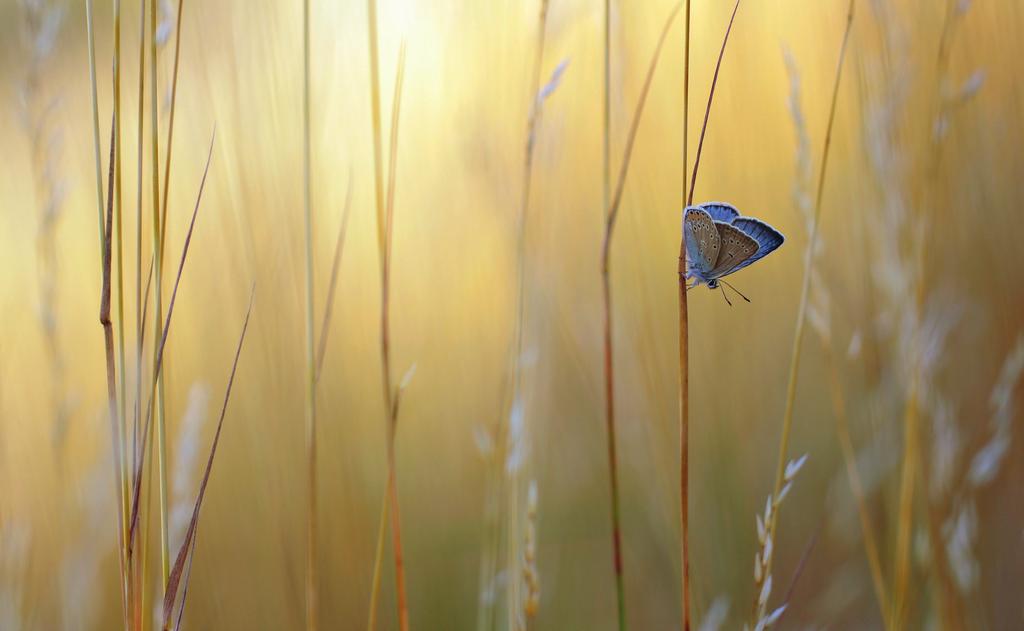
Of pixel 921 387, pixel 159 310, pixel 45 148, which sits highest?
pixel 45 148

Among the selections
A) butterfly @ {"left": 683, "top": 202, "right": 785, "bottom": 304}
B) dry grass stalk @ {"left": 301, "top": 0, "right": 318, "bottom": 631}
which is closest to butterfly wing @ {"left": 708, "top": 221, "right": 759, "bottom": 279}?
butterfly @ {"left": 683, "top": 202, "right": 785, "bottom": 304}

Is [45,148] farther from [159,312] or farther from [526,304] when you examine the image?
[526,304]

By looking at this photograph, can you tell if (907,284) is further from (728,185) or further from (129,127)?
(129,127)

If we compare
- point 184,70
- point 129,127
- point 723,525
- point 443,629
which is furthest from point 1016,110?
point 129,127

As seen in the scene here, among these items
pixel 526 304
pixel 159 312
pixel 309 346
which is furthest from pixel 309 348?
pixel 526 304

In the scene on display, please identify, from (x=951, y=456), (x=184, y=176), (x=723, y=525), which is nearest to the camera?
(x=951, y=456)

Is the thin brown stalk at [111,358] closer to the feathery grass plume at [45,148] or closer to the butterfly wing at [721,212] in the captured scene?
the feathery grass plume at [45,148]

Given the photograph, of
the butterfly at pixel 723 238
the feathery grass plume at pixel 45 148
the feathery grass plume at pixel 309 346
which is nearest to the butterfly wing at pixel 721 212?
the butterfly at pixel 723 238

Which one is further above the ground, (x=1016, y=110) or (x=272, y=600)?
(x=1016, y=110)
